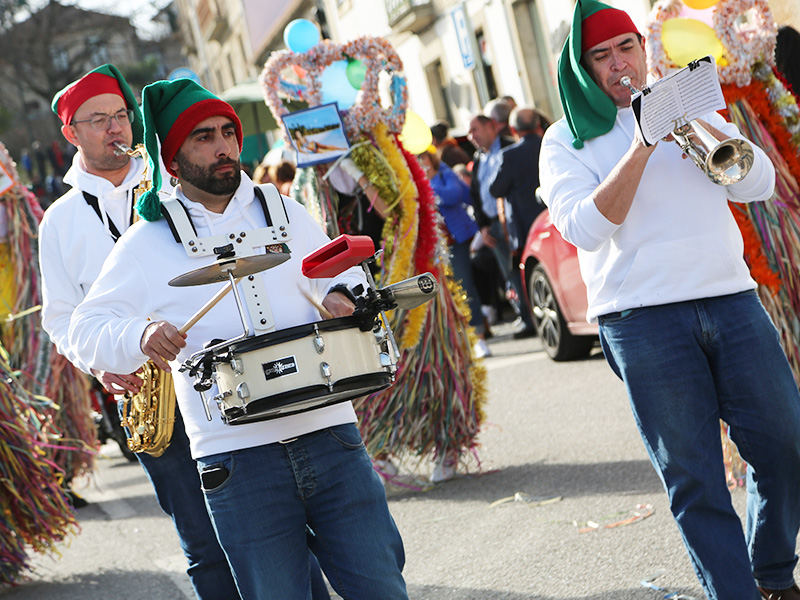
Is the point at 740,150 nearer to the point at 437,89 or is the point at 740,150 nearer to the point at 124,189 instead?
the point at 124,189

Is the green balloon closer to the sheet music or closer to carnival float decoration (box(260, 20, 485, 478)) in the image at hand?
carnival float decoration (box(260, 20, 485, 478))

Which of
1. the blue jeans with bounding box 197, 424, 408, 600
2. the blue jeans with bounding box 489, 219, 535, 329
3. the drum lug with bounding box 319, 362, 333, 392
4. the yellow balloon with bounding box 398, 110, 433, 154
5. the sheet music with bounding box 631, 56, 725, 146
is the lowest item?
the blue jeans with bounding box 489, 219, 535, 329

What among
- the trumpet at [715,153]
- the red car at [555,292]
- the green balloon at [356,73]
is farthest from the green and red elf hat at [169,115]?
the red car at [555,292]

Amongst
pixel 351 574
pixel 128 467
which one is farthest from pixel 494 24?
pixel 351 574

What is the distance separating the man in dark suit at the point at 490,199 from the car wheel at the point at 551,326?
1.18 metres

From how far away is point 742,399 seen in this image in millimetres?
3115

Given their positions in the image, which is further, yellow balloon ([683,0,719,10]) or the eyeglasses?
yellow balloon ([683,0,719,10])

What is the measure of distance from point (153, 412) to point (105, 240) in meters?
0.69

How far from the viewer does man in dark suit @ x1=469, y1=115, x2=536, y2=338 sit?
10078 mm

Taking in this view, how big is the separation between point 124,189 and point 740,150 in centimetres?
220

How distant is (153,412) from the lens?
366cm

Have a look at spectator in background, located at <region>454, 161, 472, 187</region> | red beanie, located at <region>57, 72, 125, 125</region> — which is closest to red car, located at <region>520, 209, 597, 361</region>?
spectator in background, located at <region>454, 161, 472, 187</region>

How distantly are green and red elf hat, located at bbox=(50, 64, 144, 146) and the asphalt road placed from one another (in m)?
1.99

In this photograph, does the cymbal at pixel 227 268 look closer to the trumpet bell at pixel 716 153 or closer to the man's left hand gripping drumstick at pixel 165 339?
the man's left hand gripping drumstick at pixel 165 339
